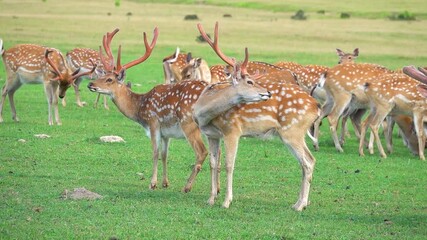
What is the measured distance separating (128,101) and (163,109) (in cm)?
76

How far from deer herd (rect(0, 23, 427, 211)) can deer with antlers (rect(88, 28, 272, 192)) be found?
1 cm

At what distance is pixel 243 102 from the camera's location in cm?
993

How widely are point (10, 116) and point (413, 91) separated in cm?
759

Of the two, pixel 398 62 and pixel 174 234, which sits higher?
pixel 174 234

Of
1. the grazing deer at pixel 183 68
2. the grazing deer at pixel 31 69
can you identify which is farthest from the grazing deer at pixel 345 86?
the grazing deer at pixel 31 69

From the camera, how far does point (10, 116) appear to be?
17.7 metres

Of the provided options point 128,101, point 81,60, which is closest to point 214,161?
point 128,101

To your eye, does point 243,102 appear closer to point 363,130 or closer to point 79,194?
point 79,194

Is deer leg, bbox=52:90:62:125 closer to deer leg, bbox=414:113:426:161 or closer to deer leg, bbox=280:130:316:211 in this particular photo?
deer leg, bbox=414:113:426:161

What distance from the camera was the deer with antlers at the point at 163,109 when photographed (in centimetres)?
1091

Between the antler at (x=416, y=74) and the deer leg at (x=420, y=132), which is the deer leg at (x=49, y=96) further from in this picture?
the antler at (x=416, y=74)

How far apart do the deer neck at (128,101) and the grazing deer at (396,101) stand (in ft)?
15.7

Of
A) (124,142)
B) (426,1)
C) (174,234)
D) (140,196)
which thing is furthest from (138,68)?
(426,1)

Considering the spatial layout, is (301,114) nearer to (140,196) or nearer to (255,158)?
(140,196)
